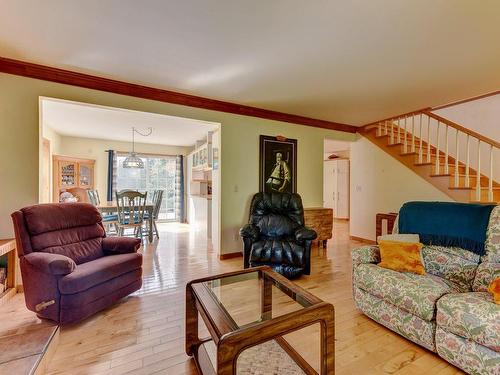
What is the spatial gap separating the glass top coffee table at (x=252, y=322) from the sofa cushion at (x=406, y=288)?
0.81 meters

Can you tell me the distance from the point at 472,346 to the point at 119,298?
8.85 ft

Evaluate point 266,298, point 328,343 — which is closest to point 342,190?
point 266,298

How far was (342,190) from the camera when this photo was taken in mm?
7848

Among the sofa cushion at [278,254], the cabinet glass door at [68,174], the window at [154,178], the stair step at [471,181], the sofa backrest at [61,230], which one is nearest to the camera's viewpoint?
the sofa backrest at [61,230]

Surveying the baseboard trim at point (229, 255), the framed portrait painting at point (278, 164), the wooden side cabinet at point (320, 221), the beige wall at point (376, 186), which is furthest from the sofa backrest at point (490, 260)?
the baseboard trim at point (229, 255)

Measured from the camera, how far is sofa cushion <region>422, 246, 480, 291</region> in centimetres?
196

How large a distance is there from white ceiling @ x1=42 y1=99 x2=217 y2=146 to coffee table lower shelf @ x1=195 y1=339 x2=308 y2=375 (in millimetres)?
2882

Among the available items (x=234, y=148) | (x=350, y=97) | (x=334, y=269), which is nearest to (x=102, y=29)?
(x=234, y=148)

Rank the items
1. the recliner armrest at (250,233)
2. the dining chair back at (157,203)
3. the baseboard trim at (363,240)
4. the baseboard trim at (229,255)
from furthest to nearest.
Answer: the dining chair back at (157,203) < the baseboard trim at (363,240) < the baseboard trim at (229,255) < the recliner armrest at (250,233)

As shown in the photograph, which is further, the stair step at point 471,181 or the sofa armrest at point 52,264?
the stair step at point 471,181

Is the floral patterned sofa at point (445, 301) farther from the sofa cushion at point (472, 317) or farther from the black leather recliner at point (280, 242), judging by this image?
the black leather recliner at point (280, 242)

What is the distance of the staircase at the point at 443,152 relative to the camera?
3473 millimetres

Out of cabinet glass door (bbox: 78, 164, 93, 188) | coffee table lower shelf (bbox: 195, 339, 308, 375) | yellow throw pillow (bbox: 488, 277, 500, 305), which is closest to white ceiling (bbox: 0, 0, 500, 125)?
yellow throw pillow (bbox: 488, 277, 500, 305)

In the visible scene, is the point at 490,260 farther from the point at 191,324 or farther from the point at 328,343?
the point at 191,324
